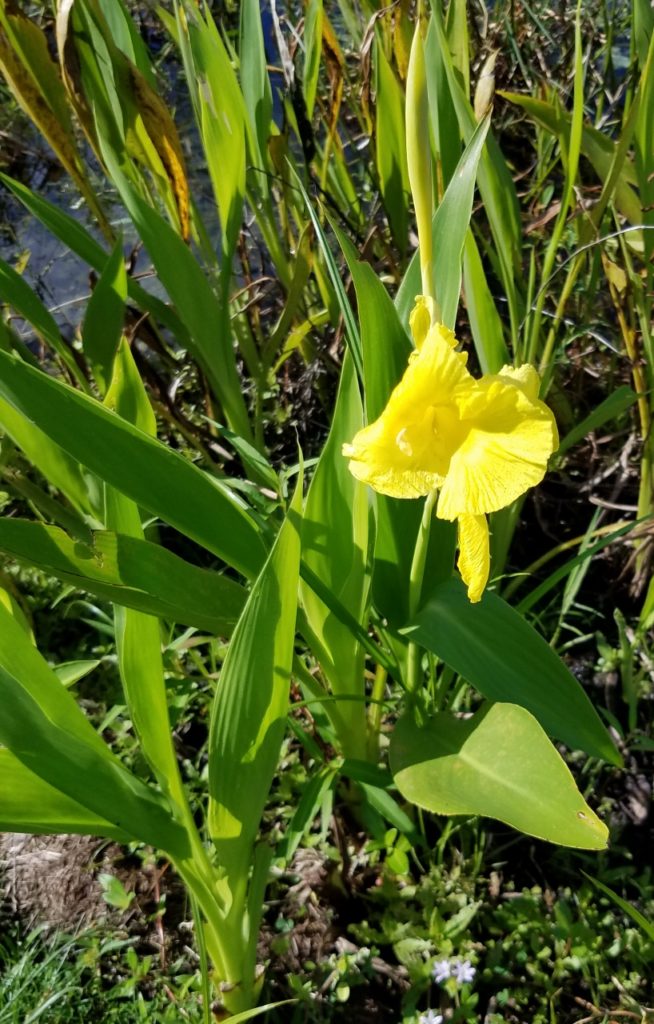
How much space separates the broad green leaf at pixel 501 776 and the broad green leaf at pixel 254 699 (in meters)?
0.15

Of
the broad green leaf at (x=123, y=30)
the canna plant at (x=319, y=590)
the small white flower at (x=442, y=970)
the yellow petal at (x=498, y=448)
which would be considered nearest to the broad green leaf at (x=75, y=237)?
the canna plant at (x=319, y=590)

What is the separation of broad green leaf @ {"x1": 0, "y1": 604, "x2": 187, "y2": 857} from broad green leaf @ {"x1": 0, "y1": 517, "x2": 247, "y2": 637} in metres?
0.07

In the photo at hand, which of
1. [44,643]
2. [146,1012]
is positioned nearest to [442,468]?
[146,1012]

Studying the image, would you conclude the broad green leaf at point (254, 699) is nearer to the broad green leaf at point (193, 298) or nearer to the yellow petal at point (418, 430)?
the yellow petal at point (418, 430)

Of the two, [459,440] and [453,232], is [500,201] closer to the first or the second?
[453,232]

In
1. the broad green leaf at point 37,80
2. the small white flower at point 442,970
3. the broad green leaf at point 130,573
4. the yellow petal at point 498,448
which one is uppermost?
the broad green leaf at point 37,80

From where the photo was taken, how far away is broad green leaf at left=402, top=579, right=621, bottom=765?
745 millimetres

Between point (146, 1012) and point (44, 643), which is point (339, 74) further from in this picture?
point (146, 1012)

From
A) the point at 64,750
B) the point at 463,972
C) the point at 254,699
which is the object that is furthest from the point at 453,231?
the point at 463,972

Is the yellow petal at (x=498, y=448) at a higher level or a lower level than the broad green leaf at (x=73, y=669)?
higher

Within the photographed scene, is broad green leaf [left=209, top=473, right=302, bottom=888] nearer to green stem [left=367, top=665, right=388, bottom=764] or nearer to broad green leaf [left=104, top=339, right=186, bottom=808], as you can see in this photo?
broad green leaf [left=104, top=339, right=186, bottom=808]

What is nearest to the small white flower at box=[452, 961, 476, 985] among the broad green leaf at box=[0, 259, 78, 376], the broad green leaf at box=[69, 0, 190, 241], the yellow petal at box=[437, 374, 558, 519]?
the yellow petal at box=[437, 374, 558, 519]

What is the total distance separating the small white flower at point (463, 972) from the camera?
35.3 inches

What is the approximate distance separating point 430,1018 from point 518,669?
432mm
